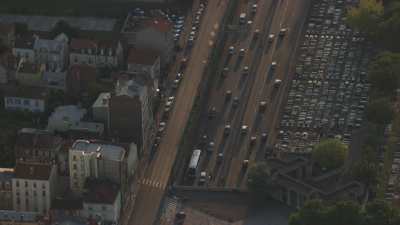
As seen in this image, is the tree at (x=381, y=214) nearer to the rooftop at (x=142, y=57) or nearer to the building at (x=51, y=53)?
the rooftop at (x=142, y=57)

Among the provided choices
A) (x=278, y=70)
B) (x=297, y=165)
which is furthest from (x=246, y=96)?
(x=297, y=165)

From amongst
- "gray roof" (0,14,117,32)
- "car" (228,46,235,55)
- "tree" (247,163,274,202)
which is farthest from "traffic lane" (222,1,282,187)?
"gray roof" (0,14,117,32)

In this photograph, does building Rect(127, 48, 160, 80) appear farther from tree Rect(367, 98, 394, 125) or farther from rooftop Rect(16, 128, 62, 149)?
tree Rect(367, 98, 394, 125)

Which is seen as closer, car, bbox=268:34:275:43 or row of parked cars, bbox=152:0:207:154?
row of parked cars, bbox=152:0:207:154

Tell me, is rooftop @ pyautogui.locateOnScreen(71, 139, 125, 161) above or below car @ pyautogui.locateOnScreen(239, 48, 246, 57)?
below

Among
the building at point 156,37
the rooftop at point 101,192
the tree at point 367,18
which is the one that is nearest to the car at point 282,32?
the tree at point 367,18

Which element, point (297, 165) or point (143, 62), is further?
point (143, 62)

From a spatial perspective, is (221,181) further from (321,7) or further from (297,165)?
(321,7)

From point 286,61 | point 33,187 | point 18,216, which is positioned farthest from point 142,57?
point 18,216
